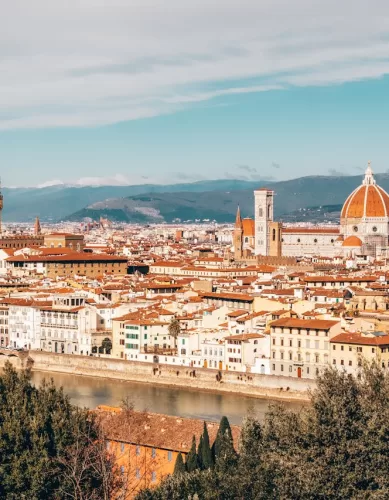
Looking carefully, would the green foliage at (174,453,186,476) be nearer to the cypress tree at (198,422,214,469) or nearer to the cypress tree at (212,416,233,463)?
the cypress tree at (198,422,214,469)

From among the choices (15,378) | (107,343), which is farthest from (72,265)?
(15,378)

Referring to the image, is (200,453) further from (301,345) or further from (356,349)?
(301,345)

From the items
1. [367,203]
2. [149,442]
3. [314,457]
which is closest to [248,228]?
[367,203]

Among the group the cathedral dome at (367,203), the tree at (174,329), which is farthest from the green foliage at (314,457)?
the cathedral dome at (367,203)

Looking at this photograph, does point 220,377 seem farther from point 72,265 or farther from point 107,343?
point 72,265

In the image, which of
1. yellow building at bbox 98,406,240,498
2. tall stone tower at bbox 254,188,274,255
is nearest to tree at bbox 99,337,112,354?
yellow building at bbox 98,406,240,498
